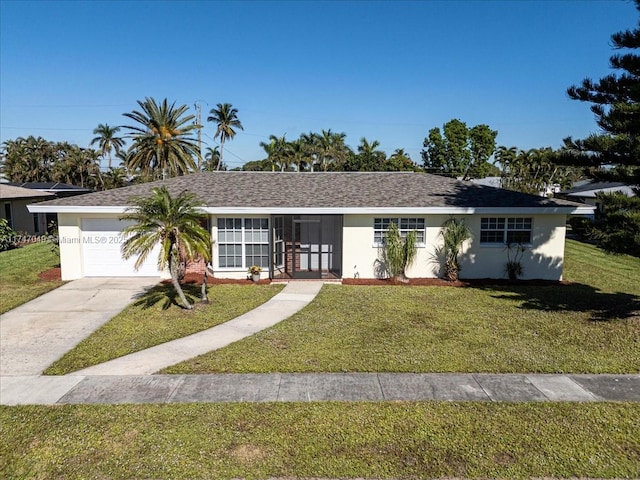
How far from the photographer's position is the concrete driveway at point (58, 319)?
852cm

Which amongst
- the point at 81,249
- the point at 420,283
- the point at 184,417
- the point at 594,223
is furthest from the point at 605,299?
the point at 81,249

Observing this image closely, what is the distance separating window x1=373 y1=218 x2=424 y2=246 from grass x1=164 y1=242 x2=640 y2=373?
221 cm

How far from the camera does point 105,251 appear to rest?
1581cm

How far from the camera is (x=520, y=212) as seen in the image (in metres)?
15.2

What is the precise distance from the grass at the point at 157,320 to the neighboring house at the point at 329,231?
1953 mm

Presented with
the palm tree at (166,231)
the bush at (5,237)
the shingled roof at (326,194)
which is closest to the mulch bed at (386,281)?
the shingled roof at (326,194)

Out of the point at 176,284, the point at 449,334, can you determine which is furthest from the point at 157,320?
the point at 449,334

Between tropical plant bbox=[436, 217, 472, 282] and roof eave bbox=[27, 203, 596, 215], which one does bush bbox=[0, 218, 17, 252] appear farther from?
tropical plant bbox=[436, 217, 472, 282]

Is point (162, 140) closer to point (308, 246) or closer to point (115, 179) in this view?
point (115, 179)

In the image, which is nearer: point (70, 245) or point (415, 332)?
point (415, 332)

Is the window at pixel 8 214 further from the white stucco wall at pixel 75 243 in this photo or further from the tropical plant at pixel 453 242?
the tropical plant at pixel 453 242

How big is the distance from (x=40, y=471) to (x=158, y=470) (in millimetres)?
1372

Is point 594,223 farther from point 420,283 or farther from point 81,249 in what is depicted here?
point 81,249

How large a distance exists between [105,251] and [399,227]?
1078 centimetres
